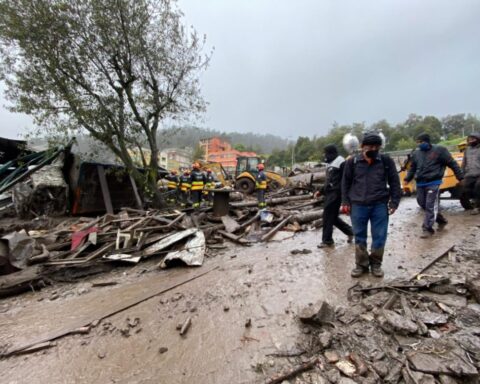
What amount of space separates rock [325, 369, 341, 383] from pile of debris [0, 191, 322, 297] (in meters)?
2.90

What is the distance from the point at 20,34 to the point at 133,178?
189 inches

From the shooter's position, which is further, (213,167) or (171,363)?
(213,167)

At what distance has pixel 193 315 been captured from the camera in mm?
2785

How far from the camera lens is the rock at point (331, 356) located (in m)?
1.90

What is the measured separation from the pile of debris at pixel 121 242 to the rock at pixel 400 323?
2.98 meters

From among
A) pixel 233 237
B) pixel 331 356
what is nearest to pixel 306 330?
pixel 331 356

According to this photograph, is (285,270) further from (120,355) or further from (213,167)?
(213,167)

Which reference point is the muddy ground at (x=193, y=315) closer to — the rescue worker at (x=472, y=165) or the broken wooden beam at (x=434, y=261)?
the broken wooden beam at (x=434, y=261)

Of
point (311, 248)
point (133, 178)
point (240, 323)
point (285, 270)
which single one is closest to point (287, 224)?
point (311, 248)

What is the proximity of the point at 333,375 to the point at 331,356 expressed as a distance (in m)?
0.17

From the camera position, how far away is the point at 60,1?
255 inches

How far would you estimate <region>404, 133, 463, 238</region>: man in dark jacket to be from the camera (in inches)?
A: 179

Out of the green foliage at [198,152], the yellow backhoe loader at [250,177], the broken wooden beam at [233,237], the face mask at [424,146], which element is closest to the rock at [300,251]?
the broken wooden beam at [233,237]

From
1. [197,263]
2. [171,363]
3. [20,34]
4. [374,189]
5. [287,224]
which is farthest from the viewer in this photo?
[287,224]
